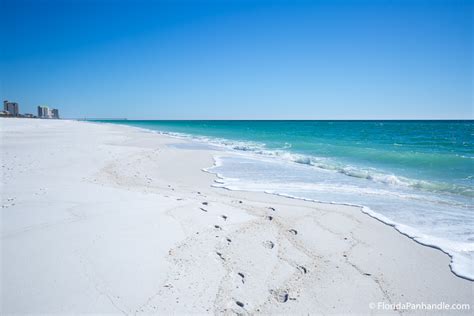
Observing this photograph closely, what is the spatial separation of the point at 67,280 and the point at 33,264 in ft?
2.01

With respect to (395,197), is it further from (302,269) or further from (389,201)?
(302,269)

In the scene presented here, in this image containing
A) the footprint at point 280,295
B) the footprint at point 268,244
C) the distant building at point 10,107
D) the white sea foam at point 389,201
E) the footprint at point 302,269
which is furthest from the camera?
the distant building at point 10,107

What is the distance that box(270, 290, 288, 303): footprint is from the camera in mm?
2873

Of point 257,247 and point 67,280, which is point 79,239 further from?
point 257,247

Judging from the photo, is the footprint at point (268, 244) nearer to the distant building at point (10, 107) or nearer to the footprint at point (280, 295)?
the footprint at point (280, 295)

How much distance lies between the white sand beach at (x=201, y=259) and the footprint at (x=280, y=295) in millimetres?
12

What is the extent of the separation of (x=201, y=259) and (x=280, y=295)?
3.66 feet

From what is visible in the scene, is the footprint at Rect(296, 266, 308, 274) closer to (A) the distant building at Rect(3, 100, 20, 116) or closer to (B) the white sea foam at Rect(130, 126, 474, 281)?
(B) the white sea foam at Rect(130, 126, 474, 281)

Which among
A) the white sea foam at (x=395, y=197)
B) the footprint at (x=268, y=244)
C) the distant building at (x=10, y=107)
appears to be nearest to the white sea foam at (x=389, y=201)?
the white sea foam at (x=395, y=197)

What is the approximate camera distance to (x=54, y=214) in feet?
14.9

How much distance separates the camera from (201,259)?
349 centimetres

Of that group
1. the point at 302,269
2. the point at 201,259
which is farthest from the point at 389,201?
the point at 201,259

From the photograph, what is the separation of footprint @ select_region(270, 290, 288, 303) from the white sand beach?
12mm

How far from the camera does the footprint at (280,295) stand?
2873mm
